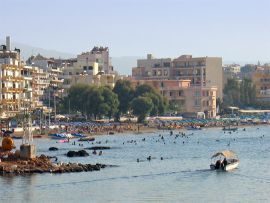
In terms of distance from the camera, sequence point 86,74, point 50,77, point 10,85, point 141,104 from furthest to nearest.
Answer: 1. point 86,74
2. point 50,77
3. point 141,104
4. point 10,85

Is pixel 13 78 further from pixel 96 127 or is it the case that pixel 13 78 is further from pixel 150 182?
pixel 150 182

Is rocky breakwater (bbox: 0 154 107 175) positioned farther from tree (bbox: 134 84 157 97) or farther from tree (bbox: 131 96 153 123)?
tree (bbox: 134 84 157 97)

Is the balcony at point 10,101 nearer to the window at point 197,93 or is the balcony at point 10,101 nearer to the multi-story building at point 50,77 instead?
the multi-story building at point 50,77

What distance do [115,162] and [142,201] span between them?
2893 centimetres

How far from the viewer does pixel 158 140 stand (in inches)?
5231

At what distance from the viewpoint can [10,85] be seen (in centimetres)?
13938

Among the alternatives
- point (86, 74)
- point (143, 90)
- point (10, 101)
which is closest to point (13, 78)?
point (10, 101)

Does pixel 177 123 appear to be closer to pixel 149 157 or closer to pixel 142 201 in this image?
pixel 149 157

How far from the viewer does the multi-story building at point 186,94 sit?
188500mm

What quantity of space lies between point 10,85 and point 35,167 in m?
67.1

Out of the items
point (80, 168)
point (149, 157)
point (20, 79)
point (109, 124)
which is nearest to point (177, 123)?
point (109, 124)

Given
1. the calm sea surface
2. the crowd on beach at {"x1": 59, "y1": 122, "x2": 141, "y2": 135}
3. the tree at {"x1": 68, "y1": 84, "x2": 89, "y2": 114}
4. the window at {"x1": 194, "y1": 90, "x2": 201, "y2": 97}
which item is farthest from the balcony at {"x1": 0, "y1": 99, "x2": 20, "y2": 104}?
the window at {"x1": 194, "y1": 90, "x2": 201, "y2": 97}

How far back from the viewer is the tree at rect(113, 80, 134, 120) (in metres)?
164

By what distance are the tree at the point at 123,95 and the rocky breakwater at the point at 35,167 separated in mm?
85317
